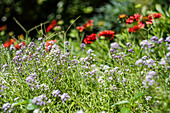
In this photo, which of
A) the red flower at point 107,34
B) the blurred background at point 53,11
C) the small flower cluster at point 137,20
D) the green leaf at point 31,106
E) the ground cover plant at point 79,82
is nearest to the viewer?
the green leaf at point 31,106

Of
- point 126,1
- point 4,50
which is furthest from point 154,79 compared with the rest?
point 126,1

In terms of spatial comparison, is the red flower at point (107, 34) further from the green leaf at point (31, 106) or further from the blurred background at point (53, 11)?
the green leaf at point (31, 106)

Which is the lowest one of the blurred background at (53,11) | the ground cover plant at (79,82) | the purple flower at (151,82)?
the ground cover plant at (79,82)

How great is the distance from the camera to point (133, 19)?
2678 mm

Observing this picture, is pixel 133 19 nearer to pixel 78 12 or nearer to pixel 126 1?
pixel 126 1

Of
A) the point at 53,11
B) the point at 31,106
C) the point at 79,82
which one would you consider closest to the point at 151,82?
the point at 31,106

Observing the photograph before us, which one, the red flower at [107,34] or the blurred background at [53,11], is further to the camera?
the blurred background at [53,11]

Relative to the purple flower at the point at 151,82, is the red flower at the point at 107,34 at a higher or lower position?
lower

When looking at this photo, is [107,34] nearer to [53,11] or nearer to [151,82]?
[151,82]

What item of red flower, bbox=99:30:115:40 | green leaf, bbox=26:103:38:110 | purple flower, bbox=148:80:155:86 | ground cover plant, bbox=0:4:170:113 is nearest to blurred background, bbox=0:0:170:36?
red flower, bbox=99:30:115:40

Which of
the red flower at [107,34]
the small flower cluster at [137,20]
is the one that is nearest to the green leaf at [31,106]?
the red flower at [107,34]

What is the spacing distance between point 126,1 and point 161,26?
1405 mm

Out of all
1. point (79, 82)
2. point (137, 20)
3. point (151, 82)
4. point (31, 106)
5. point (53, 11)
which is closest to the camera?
point (151, 82)

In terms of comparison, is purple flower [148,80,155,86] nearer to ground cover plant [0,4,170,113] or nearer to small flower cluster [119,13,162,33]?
ground cover plant [0,4,170,113]
